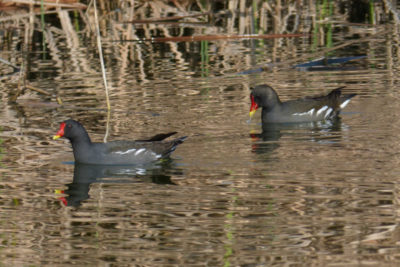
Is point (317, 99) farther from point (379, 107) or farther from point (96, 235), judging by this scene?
point (96, 235)

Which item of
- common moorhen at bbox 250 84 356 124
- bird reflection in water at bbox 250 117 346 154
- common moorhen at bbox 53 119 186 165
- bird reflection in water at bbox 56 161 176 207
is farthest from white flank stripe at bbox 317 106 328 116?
bird reflection in water at bbox 56 161 176 207

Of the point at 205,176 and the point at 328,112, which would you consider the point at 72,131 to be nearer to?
the point at 205,176

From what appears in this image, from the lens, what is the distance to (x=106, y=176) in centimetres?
941

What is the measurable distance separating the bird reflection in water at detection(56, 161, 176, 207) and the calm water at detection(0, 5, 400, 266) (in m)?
0.02

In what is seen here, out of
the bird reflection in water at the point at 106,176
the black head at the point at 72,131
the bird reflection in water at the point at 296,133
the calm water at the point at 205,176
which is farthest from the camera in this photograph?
the bird reflection in water at the point at 296,133

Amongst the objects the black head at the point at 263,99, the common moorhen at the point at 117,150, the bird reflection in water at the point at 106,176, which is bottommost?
the bird reflection in water at the point at 106,176

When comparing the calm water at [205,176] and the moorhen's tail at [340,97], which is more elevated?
the moorhen's tail at [340,97]

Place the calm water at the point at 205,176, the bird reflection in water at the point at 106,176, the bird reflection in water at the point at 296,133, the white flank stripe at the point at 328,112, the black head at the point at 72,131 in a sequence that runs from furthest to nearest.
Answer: the white flank stripe at the point at 328,112
the bird reflection in water at the point at 296,133
the black head at the point at 72,131
the bird reflection in water at the point at 106,176
the calm water at the point at 205,176

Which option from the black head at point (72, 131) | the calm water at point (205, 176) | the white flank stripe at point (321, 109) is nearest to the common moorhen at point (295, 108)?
the white flank stripe at point (321, 109)

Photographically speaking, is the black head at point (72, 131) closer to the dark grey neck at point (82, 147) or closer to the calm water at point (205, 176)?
the dark grey neck at point (82, 147)

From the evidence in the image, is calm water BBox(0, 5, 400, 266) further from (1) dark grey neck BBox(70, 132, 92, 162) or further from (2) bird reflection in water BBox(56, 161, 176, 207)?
(1) dark grey neck BBox(70, 132, 92, 162)

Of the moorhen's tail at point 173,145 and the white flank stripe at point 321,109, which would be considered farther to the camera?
the white flank stripe at point 321,109

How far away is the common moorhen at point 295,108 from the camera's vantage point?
11.8 m

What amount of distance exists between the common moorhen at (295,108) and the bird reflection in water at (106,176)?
7.98 ft
